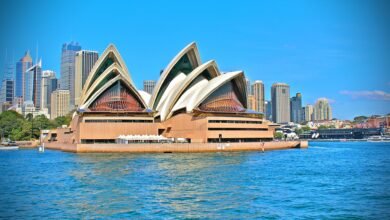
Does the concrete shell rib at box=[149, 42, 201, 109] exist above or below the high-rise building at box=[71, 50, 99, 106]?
below

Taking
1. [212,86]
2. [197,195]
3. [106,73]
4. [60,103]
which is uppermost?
[60,103]

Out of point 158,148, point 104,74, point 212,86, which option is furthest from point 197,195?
point 104,74

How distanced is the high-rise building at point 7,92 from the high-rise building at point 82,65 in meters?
24.9

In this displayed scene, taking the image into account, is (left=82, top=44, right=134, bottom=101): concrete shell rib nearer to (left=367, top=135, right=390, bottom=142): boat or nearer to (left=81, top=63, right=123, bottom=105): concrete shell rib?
(left=81, top=63, right=123, bottom=105): concrete shell rib

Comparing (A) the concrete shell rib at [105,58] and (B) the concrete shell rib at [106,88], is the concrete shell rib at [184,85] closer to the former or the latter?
(B) the concrete shell rib at [106,88]

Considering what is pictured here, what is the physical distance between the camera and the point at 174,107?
2798 inches

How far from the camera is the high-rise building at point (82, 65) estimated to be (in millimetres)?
185750

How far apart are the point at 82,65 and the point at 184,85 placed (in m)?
129

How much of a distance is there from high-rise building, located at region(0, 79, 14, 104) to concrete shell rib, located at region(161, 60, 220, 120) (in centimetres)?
12229

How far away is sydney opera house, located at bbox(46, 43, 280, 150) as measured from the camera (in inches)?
2502

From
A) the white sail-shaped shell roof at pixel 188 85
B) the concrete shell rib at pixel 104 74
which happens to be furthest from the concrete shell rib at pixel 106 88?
the white sail-shaped shell roof at pixel 188 85

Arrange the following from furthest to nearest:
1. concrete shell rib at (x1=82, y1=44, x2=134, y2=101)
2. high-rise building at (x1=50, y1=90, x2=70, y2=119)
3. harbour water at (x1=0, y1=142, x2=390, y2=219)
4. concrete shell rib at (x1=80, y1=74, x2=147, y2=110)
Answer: high-rise building at (x1=50, y1=90, x2=70, y2=119) < concrete shell rib at (x1=82, y1=44, x2=134, y2=101) < concrete shell rib at (x1=80, y1=74, x2=147, y2=110) < harbour water at (x1=0, y1=142, x2=390, y2=219)

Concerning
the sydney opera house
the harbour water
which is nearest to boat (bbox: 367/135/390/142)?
the sydney opera house

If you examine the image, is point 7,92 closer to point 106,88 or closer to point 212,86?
point 106,88
